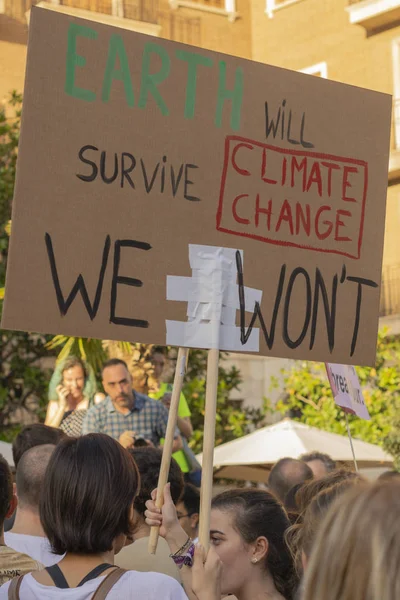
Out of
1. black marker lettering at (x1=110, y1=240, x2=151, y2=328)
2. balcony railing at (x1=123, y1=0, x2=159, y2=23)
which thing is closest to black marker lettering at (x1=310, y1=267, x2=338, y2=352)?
black marker lettering at (x1=110, y1=240, x2=151, y2=328)

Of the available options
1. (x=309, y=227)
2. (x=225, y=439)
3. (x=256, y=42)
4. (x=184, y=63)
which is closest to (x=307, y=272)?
(x=309, y=227)

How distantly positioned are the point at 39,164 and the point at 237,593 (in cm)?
151

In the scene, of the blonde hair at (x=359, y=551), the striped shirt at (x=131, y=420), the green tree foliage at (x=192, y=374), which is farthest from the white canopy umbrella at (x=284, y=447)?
the blonde hair at (x=359, y=551)

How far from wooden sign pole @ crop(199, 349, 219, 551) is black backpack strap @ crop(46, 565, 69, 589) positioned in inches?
15.0

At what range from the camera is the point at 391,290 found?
21391 mm

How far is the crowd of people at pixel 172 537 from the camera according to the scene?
1.83 meters

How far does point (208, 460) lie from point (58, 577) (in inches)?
20.8

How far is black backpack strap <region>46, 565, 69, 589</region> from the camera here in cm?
279

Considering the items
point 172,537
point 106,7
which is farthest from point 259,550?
point 106,7

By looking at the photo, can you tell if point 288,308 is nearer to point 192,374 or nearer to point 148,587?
point 148,587

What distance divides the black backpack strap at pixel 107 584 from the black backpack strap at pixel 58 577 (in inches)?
3.9

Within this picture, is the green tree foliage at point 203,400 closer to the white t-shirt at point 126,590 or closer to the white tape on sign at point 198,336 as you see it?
the white tape on sign at point 198,336

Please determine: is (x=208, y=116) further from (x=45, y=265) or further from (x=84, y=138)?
(x=45, y=265)

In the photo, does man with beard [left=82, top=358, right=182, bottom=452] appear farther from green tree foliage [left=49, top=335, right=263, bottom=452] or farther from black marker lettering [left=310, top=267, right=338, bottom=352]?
black marker lettering [left=310, top=267, right=338, bottom=352]
